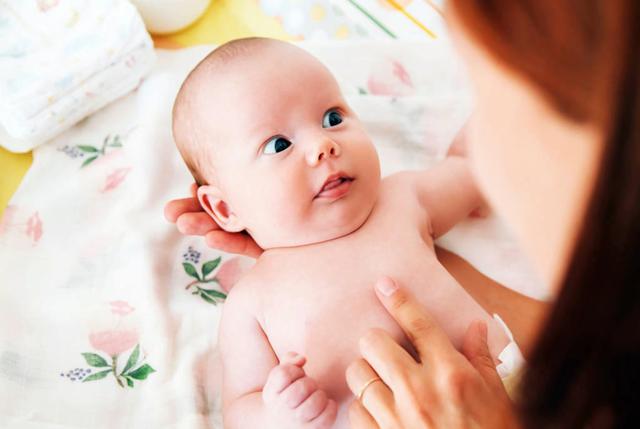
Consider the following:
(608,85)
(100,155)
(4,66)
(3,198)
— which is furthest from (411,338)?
(4,66)

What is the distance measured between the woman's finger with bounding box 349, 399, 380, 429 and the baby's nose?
37cm

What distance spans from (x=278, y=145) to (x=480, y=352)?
45 centimetres

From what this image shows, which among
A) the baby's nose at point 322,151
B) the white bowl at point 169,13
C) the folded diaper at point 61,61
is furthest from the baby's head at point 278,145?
the white bowl at point 169,13

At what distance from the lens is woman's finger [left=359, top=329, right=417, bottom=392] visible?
0.87 meters

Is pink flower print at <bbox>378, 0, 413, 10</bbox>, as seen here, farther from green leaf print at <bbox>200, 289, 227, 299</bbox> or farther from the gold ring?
the gold ring

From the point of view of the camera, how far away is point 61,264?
1.32 meters

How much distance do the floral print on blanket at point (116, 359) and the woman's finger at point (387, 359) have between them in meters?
0.46

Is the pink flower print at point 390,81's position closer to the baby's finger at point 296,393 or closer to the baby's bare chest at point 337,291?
the baby's bare chest at point 337,291

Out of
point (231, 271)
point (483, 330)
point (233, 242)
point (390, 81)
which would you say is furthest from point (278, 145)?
point (390, 81)

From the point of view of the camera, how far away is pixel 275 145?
1.10 m

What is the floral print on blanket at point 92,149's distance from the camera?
149 cm

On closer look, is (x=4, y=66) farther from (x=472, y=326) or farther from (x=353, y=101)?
(x=472, y=326)

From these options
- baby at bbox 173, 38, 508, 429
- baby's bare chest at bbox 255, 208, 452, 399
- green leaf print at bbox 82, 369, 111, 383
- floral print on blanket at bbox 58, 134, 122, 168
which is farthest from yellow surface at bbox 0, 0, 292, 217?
green leaf print at bbox 82, 369, 111, 383

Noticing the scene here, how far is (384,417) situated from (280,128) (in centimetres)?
49
